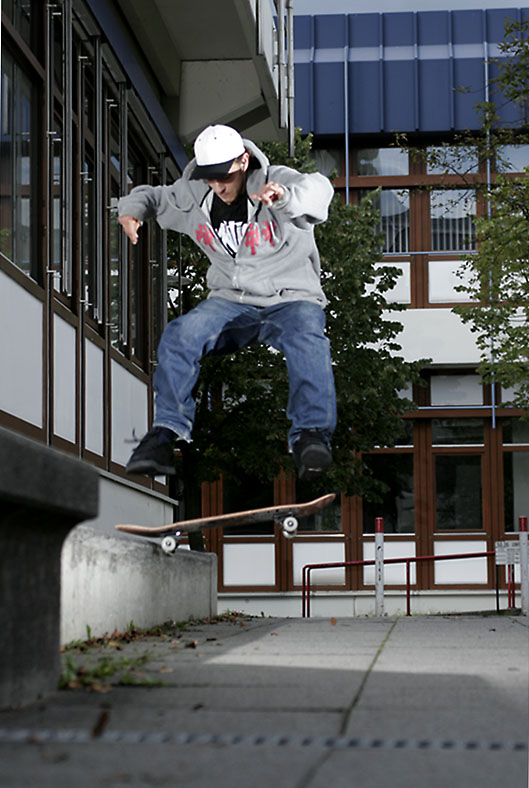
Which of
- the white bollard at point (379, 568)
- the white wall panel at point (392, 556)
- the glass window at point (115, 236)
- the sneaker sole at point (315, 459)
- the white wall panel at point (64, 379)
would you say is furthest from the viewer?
the white wall panel at point (392, 556)

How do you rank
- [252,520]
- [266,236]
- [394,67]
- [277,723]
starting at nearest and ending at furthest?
[277,723] → [266,236] → [252,520] → [394,67]

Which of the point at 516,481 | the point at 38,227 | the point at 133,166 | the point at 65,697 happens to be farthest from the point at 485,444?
the point at 65,697

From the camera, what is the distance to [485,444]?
1132 inches

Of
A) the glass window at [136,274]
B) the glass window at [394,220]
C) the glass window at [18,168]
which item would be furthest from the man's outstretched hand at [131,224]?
the glass window at [394,220]

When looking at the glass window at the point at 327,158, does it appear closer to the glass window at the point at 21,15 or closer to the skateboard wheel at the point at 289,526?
the glass window at the point at 21,15

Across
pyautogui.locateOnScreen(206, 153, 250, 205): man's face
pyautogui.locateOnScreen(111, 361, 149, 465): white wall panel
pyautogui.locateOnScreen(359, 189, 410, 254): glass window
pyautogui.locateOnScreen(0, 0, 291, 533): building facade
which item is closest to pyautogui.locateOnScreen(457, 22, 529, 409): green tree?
pyautogui.locateOnScreen(0, 0, 291, 533): building facade

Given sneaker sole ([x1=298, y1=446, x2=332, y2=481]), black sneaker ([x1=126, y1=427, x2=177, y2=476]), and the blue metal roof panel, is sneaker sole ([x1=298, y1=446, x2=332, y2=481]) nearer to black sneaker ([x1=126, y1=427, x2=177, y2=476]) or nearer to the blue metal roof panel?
black sneaker ([x1=126, y1=427, x2=177, y2=476])

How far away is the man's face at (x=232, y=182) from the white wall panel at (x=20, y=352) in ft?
10.6

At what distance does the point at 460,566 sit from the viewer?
93.7ft

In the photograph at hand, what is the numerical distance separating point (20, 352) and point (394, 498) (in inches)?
798

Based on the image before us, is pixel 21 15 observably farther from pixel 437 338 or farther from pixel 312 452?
pixel 437 338

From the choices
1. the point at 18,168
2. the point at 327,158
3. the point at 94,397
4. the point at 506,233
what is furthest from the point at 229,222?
the point at 327,158

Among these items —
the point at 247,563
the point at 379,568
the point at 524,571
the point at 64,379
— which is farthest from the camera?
the point at 247,563

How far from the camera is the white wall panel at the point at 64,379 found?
9.98m
